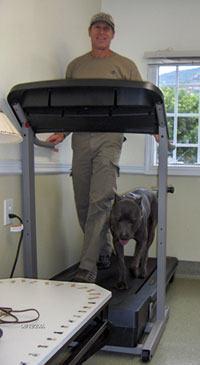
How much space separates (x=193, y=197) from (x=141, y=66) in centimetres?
123

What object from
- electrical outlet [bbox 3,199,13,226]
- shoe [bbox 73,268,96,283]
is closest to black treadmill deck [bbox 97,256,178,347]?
shoe [bbox 73,268,96,283]

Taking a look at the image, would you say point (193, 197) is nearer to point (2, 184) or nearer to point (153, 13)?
point (153, 13)

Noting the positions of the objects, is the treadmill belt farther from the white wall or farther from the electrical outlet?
the electrical outlet

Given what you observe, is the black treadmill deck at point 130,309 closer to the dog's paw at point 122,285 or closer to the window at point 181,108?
the dog's paw at point 122,285

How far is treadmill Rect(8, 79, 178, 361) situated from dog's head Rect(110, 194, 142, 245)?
0.58 ft

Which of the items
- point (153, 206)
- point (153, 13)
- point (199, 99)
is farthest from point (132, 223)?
point (153, 13)

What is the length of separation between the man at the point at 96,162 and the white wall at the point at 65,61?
8.4 inches

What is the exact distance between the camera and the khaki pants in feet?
8.60

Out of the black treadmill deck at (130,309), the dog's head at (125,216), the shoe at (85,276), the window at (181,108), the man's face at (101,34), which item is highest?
the man's face at (101,34)

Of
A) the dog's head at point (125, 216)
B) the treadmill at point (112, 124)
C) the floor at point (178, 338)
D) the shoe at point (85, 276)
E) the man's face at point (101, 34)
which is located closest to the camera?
the treadmill at point (112, 124)

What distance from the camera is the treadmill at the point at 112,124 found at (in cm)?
189

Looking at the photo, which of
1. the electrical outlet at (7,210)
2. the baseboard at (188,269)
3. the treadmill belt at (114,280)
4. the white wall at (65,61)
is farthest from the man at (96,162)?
the baseboard at (188,269)

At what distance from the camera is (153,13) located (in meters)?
3.88

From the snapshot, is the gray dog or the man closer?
the gray dog
